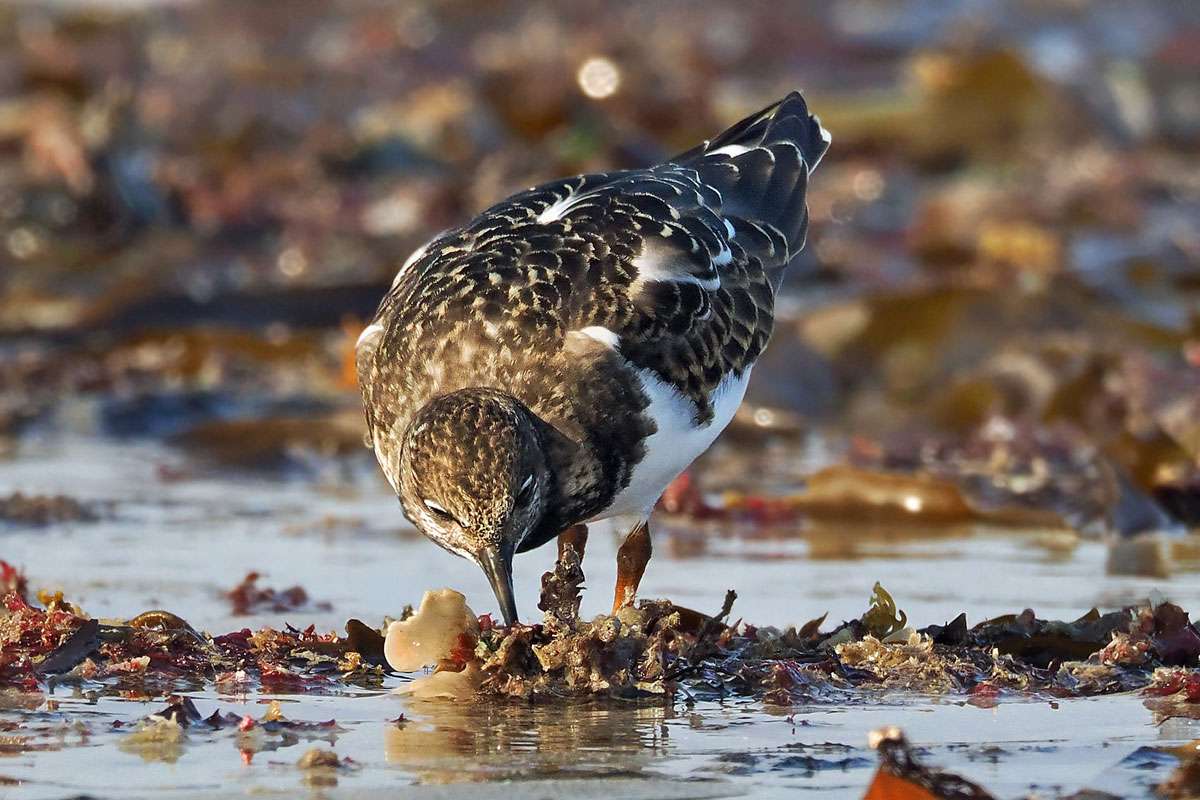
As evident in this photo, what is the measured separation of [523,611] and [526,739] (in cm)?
104

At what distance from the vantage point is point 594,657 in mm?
3033

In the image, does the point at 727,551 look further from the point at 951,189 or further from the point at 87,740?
the point at 951,189

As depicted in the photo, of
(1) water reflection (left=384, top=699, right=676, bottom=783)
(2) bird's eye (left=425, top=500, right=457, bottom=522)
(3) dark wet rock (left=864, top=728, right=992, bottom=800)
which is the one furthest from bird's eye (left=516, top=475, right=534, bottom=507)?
(3) dark wet rock (left=864, top=728, right=992, bottom=800)

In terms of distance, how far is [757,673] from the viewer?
3141mm

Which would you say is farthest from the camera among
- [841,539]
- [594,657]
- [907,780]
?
[841,539]

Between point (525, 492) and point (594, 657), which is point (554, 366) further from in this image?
point (594, 657)

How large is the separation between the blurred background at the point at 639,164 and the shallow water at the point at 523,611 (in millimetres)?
91

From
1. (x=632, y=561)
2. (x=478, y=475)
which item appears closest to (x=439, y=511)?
(x=478, y=475)

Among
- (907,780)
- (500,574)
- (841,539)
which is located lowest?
(907,780)

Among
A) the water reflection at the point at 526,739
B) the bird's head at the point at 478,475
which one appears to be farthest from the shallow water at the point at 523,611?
the bird's head at the point at 478,475

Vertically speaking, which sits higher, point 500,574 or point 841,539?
point 841,539

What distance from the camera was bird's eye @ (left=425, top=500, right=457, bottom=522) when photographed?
125 inches

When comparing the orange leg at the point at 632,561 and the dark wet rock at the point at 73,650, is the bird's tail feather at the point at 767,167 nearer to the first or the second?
the orange leg at the point at 632,561

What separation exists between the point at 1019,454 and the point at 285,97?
24.1 ft
